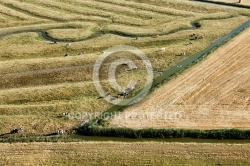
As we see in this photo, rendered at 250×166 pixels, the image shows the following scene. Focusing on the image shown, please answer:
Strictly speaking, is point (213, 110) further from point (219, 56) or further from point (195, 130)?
point (219, 56)

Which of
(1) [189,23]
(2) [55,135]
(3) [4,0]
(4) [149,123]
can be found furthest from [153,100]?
(3) [4,0]

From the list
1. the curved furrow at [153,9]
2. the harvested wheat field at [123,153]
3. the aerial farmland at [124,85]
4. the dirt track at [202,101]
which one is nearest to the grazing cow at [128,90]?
the aerial farmland at [124,85]

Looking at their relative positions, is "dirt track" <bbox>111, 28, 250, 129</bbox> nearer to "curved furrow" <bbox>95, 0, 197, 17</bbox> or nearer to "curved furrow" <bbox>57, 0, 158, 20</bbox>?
"curved furrow" <bbox>95, 0, 197, 17</bbox>

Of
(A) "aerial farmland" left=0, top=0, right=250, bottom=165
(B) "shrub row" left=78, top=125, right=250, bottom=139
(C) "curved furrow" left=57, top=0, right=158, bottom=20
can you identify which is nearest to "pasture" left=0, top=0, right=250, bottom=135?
(C) "curved furrow" left=57, top=0, right=158, bottom=20

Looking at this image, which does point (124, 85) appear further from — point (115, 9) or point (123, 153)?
point (115, 9)

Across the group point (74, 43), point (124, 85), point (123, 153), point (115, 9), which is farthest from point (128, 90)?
point (115, 9)

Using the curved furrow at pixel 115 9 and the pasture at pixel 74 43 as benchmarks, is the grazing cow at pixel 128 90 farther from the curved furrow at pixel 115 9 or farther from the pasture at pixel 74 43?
the curved furrow at pixel 115 9
